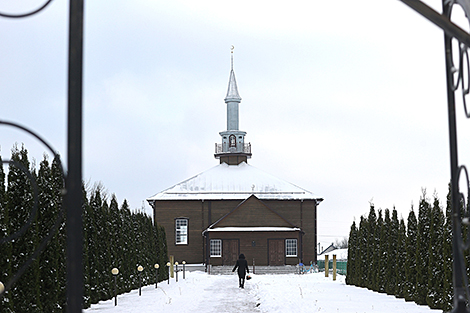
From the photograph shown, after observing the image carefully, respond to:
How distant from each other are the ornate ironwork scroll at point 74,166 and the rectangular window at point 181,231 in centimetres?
4322

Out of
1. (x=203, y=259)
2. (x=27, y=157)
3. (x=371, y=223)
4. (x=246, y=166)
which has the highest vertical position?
(x=246, y=166)

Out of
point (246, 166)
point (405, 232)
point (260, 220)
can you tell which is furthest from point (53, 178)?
point (246, 166)

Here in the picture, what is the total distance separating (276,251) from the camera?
42.2m

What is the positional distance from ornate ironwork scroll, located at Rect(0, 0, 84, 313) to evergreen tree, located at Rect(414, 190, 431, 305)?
555 inches

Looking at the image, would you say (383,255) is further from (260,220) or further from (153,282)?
(260,220)

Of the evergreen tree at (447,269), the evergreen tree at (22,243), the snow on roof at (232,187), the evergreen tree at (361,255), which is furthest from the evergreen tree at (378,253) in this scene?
the snow on roof at (232,187)

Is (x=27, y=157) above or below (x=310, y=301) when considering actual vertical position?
above

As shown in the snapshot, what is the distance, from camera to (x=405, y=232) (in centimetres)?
1880

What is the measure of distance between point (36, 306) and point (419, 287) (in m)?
9.82

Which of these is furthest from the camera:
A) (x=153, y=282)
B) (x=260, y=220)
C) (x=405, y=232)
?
(x=260, y=220)

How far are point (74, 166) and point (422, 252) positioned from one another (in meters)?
14.9

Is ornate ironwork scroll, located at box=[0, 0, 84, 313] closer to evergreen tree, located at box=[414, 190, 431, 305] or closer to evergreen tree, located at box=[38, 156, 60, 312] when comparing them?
evergreen tree, located at box=[38, 156, 60, 312]

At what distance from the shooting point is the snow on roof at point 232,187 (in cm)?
4634

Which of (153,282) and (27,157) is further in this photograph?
(153,282)
